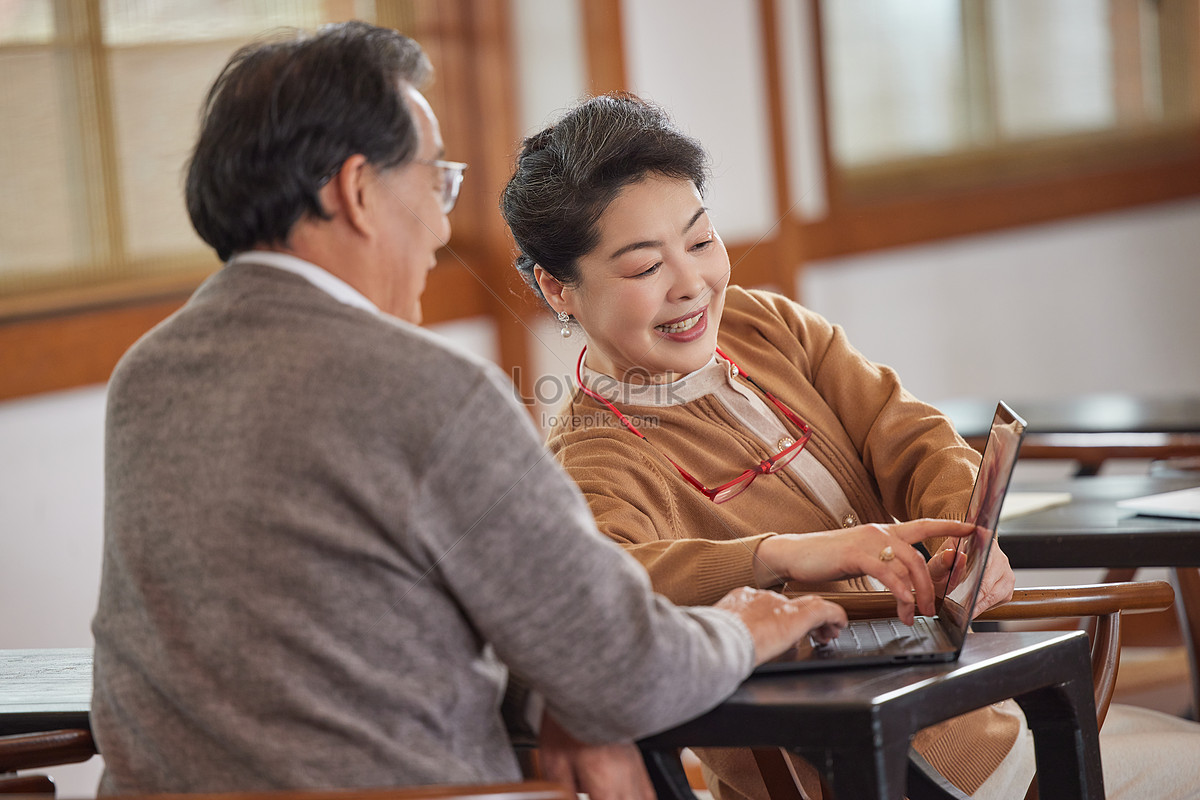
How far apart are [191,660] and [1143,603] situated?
106 cm

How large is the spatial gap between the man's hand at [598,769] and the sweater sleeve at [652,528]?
30 cm

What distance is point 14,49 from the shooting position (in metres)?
2.49

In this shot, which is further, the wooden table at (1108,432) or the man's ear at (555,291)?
the wooden table at (1108,432)

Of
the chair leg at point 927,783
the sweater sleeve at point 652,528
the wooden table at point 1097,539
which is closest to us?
the chair leg at point 927,783

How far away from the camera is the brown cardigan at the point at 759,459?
4.92 feet

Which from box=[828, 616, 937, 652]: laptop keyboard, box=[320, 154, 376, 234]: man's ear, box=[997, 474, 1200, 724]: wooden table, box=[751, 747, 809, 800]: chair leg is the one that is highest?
box=[320, 154, 376, 234]: man's ear

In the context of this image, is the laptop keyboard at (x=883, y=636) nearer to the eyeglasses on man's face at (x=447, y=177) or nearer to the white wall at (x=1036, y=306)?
the eyeglasses on man's face at (x=447, y=177)

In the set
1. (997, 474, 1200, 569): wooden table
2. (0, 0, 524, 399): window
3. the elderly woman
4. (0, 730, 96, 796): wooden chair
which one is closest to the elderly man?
(0, 730, 96, 796): wooden chair

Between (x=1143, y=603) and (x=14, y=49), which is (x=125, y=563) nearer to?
(x=1143, y=603)

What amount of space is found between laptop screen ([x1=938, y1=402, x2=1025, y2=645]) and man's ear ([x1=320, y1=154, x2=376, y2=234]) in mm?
600

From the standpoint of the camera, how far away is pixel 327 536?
992mm

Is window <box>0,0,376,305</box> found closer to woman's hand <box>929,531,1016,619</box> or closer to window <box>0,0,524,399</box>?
window <box>0,0,524,399</box>

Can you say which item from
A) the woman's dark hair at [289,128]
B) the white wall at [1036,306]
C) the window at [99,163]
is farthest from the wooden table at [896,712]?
the white wall at [1036,306]

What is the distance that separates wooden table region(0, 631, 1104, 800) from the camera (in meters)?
A: 1.05
